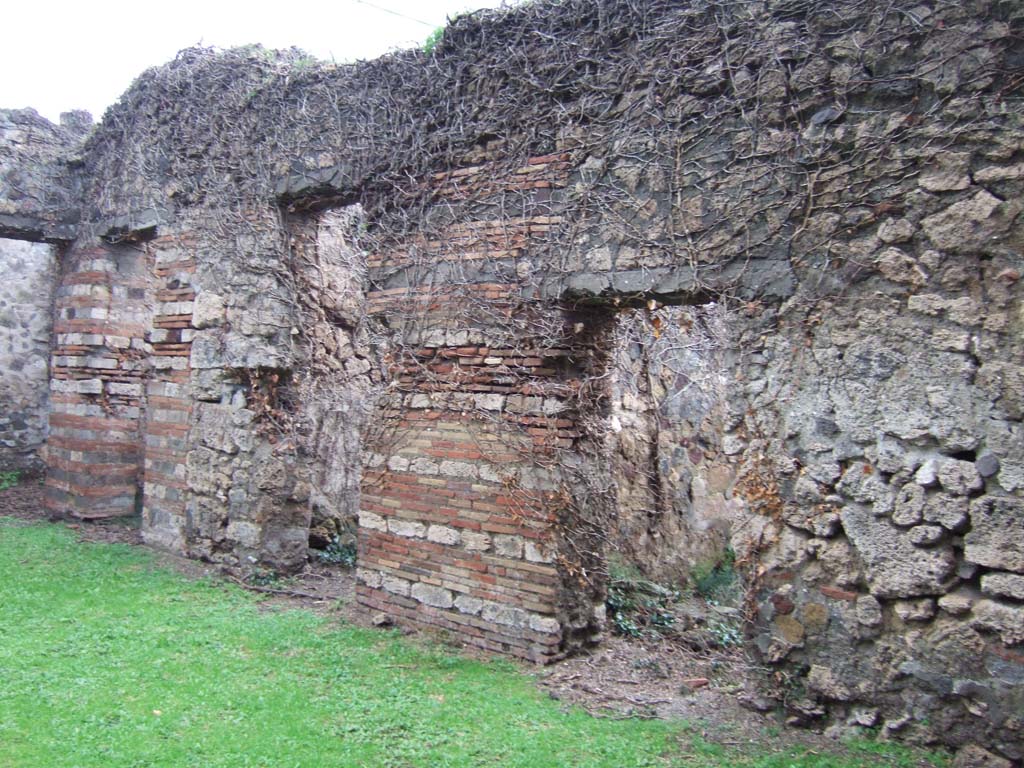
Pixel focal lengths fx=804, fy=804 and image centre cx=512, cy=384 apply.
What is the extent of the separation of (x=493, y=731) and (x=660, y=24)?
13.8 ft

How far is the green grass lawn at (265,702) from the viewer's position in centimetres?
396

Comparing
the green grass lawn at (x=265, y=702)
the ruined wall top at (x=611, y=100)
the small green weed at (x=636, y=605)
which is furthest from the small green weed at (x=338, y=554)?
the ruined wall top at (x=611, y=100)

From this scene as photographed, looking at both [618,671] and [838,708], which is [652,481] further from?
[838,708]

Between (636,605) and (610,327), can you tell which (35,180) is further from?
(636,605)

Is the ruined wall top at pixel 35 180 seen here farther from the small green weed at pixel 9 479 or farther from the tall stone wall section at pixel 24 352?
the small green weed at pixel 9 479

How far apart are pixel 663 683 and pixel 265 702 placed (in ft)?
7.75

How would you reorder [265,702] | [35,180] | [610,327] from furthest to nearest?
[35,180] → [610,327] → [265,702]

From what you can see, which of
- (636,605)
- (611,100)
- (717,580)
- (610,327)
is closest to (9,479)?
(636,605)

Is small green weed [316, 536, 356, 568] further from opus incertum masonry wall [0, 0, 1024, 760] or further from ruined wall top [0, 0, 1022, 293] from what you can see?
ruined wall top [0, 0, 1022, 293]

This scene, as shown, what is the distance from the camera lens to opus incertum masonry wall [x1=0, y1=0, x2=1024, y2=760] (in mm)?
3861

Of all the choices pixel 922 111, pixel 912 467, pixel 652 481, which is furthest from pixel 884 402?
pixel 652 481

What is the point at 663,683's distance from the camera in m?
4.94

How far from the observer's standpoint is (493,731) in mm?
4242

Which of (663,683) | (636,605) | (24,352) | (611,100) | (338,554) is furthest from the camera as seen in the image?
(24,352)
